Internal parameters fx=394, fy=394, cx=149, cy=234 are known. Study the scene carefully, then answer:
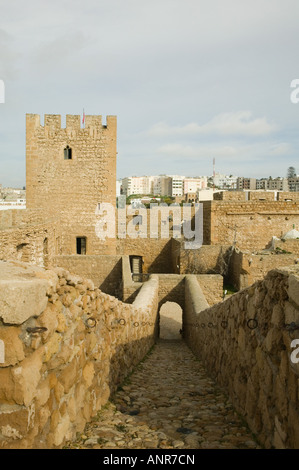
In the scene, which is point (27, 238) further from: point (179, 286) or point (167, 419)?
point (167, 419)

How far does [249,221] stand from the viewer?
18.4 m

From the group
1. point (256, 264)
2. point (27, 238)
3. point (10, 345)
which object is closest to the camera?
point (10, 345)

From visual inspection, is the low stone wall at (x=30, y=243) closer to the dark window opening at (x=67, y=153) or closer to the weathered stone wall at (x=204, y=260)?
the dark window opening at (x=67, y=153)

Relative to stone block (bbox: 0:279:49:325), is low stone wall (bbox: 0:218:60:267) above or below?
below

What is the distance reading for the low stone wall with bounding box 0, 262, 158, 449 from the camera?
7.69 feet

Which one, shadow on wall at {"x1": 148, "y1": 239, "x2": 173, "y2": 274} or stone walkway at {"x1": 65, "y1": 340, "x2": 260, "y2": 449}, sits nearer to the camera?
stone walkway at {"x1": 65, "y1": 340, "x2": 260, "y2": 449}

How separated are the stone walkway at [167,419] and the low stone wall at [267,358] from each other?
21 cm

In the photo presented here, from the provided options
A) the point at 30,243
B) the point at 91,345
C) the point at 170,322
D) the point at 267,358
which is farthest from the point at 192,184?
the point at 267,358

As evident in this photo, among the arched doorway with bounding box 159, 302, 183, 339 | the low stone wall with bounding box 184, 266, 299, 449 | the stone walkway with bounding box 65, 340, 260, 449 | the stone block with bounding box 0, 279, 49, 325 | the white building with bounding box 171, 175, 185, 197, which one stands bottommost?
the arched doorway with bounding box 159, 302, 183, 339

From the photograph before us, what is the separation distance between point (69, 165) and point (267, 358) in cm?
1451

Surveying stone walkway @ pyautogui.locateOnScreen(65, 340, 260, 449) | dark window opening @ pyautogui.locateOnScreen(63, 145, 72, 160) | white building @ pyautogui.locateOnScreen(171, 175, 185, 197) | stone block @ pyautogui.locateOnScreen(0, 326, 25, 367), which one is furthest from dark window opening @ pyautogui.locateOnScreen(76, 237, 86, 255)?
white building @ pyautogui.locateOnScreen(171, 175, 185, 197)

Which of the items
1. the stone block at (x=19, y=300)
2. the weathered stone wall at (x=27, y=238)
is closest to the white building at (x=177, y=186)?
the weathered stone wall at (x=27, y=238)

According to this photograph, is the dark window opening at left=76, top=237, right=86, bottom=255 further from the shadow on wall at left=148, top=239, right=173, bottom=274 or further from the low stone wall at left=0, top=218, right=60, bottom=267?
the shadow on wall at left=148, top=239, right=173, bottom=274

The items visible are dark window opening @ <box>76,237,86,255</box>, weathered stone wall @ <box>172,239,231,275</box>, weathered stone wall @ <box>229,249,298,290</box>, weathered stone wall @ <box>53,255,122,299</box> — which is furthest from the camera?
dark window opening @ <box>76,237,86,255</box>
